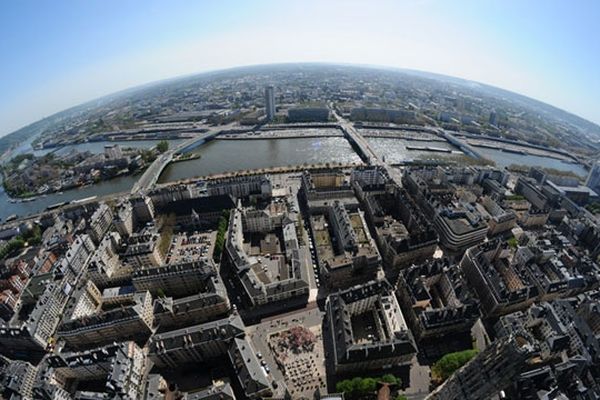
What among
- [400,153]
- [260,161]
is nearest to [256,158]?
[260,161]

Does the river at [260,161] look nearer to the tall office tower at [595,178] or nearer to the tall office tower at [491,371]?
the tall office tower at [595,178]

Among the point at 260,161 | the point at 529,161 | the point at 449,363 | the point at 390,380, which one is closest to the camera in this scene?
the point at 390,380

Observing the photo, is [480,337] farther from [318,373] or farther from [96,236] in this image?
[96,236]

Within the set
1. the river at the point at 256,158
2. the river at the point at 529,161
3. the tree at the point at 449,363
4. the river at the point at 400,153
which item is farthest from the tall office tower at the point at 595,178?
the tree at the point at 449,363

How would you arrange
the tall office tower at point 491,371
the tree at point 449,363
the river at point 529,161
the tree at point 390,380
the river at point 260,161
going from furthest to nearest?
the river at point 529,161 → the river at point 260,161 → the tree at point 449,363 → the tree at point 390,380 → the tall office tower at point 491,371

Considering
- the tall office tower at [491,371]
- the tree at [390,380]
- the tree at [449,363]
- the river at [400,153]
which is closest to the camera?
the tall office tower at [491,371]

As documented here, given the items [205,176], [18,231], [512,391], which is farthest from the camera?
[205,176]

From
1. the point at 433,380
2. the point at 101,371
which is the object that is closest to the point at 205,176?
the point at 101,371

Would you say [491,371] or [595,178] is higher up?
[491,371]

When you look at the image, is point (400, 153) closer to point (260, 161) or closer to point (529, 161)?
point (529, 161)

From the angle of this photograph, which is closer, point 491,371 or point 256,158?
point 491,371

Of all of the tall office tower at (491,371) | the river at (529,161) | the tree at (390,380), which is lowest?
the tree at (390,380)
